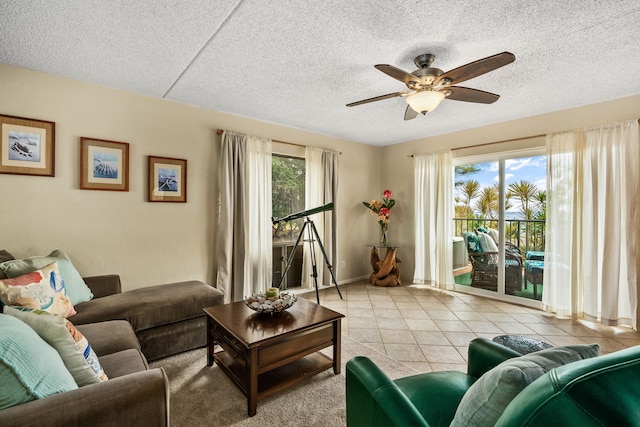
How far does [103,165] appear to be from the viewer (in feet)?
8.95

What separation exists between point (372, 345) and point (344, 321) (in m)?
0.59

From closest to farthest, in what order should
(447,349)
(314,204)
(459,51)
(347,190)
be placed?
(459,51)
(447,349)
(314,204)
(347,190)

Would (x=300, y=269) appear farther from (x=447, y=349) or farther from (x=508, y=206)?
(x=508, y=206)

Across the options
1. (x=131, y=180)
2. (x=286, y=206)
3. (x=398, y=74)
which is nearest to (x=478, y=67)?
(x=398, y=74)

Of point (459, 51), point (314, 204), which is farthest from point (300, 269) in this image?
point (459, 51)

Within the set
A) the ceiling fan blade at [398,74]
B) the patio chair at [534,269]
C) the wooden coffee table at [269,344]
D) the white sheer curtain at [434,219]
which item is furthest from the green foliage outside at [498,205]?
the wooden coffee table at [269,344]

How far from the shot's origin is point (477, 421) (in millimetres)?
732

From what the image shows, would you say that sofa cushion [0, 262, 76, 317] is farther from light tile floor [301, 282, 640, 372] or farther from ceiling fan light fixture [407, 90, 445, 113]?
ceiling fan light fixture [407, 90, 445, 113]

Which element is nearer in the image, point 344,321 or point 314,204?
point 344,321

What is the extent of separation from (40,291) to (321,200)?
3234 millimetres

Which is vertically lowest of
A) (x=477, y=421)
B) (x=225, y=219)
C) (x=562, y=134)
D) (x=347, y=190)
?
(x=477, y=421)

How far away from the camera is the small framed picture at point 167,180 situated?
9.82 feet

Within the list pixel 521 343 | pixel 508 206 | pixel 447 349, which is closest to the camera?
pixel 521 343

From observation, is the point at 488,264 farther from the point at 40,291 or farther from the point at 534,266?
the point at 40,291
